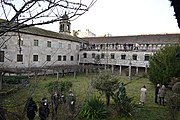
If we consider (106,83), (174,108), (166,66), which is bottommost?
(174,108)

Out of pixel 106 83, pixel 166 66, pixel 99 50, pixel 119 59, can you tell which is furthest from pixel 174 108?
pixel 99 50

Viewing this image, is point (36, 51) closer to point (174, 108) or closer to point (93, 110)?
point (93, 110)

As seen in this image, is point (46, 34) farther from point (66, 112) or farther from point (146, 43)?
point (66, 112)

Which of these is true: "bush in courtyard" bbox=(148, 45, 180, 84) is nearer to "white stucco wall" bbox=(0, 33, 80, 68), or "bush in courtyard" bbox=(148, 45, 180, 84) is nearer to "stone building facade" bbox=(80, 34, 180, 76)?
"white stucco wall" bbox=(0, 33, 80, 68)

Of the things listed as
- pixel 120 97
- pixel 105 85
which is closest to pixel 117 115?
pixel 120 97

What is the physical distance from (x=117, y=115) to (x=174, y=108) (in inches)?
151

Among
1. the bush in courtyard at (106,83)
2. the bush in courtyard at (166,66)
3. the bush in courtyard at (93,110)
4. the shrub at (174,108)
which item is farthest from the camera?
the bush in courtyard at (166,66)

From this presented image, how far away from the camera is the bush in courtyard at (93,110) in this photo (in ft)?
44.5

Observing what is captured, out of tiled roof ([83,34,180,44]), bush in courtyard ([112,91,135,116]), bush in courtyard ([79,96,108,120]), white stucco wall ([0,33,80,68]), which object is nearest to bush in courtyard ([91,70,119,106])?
bush in courtyard ([79,96,108,120])

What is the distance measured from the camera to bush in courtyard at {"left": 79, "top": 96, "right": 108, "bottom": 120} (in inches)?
535

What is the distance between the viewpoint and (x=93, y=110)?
1375 cm

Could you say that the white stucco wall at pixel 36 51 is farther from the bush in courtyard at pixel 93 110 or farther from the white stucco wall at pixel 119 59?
the bush in courtyard at pixel 93 110

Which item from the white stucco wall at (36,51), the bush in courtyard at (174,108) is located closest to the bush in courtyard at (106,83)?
the bush in courtyard at (174,108)

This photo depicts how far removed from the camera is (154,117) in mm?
14055
